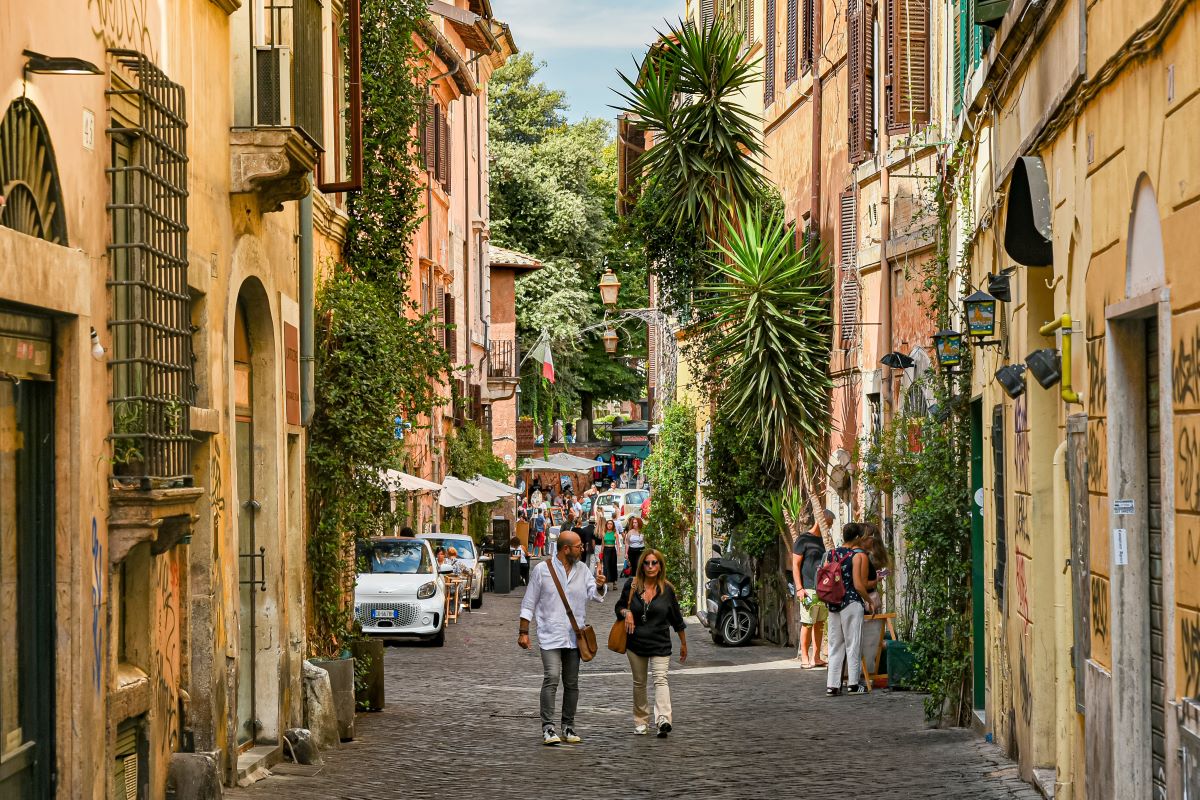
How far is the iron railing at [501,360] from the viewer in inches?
1795

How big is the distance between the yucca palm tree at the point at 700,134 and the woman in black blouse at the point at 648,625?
9.01 metres

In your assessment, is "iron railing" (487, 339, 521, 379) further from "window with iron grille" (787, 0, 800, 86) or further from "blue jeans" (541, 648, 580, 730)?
"blue jeans" (541, 648, 580, 730)

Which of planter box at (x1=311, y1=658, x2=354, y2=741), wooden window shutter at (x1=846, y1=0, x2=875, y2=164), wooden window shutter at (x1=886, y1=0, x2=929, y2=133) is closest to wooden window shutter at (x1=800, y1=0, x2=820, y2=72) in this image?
wooden window shutter at (x1=846, y1=0, x2=875, y2=164)

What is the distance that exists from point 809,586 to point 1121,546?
499 inches

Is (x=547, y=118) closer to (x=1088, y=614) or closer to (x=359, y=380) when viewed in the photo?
(x=359, y=380)

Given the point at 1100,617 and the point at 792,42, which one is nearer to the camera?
the point at 1100,617

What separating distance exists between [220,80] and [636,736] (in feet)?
20.9

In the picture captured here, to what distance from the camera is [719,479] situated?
80.8 ft

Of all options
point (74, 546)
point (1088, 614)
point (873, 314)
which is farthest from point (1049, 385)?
point (873, 314)

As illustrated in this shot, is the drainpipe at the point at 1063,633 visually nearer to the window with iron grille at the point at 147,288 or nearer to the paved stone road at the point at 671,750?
the paved stone road at the point at 671,750

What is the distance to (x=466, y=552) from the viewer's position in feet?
104

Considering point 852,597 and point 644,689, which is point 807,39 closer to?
point 852,597

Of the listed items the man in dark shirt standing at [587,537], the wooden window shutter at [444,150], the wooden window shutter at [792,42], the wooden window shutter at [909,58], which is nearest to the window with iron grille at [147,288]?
the wooden window shutter at [909,58]

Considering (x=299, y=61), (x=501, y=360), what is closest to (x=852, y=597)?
(x=299, y=61)
